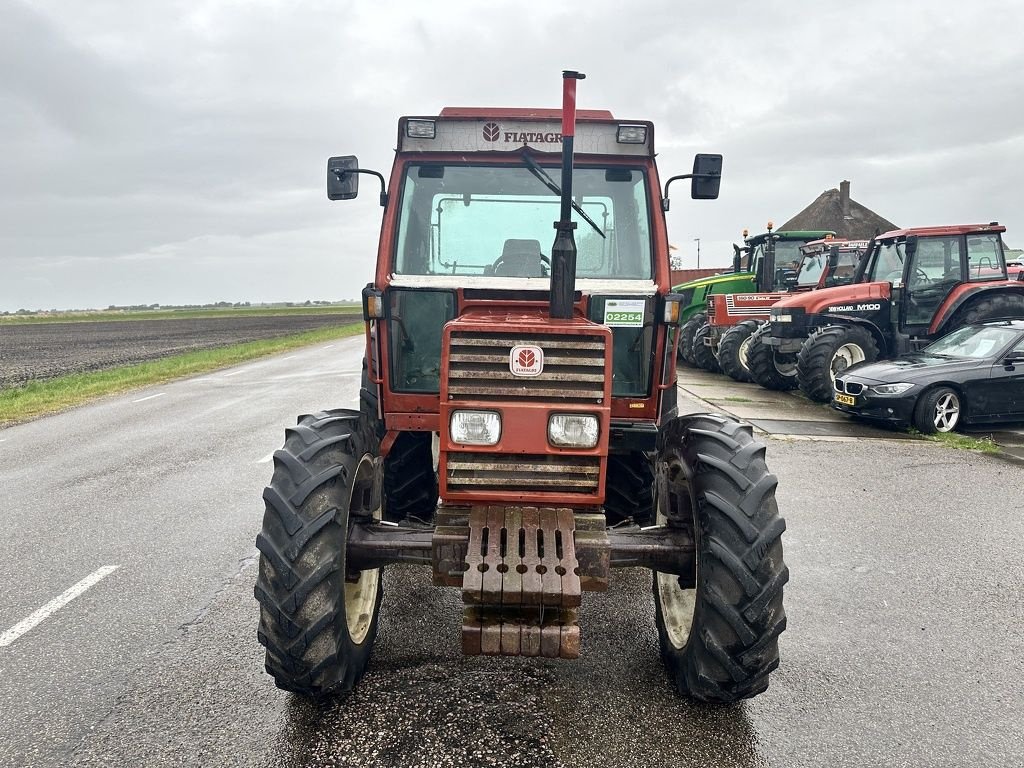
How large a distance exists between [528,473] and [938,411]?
826cm

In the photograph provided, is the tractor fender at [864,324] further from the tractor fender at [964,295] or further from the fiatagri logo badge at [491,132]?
the fiatagri logo badge at [491,132]

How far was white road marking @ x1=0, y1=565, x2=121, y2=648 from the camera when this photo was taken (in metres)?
A: 3.73

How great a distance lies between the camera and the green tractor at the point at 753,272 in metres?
16.7

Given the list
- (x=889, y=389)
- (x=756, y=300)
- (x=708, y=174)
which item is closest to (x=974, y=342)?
(x=889, y=389)

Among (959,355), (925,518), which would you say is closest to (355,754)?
(925,518)

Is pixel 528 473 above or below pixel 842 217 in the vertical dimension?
below

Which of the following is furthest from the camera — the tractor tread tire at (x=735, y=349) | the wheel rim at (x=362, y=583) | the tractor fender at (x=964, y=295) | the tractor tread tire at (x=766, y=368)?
the tractor tread tire at (x=735, y=349)

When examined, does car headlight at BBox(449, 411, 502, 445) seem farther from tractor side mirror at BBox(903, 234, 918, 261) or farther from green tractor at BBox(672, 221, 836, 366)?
green tractor at BBox(672, 221, 836, 366)

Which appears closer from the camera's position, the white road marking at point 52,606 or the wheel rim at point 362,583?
the wheel rim at point 362,583

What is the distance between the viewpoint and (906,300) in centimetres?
1173

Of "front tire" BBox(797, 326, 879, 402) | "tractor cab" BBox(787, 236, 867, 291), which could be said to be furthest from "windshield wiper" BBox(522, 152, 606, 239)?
"tractor cab" BBox(787, 236, 867, 291)

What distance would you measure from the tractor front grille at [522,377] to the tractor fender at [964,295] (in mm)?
10847

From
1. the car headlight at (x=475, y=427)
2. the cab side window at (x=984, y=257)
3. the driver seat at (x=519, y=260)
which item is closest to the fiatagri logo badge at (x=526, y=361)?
the car headlight at (x=475, y=427)

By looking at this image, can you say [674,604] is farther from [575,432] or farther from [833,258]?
[833,258]
